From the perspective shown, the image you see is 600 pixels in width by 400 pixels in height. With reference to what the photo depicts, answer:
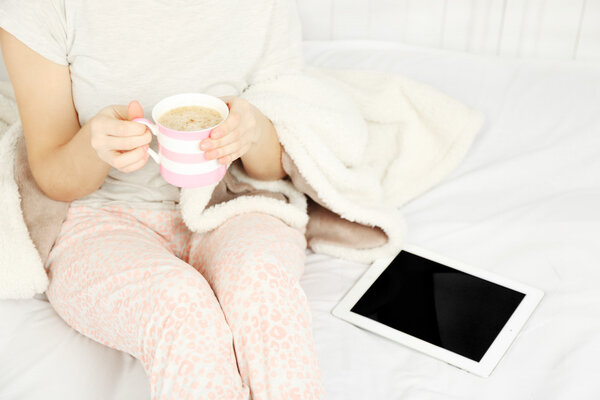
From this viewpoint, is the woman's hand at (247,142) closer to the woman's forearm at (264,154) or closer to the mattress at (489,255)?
the woman's forearm at (264,154)

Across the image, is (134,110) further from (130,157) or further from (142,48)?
(142,48)

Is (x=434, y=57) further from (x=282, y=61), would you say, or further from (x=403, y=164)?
(x=282, y=61)

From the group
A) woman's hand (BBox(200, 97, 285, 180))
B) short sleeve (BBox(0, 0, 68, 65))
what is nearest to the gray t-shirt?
short sleeve (BBox(0, 0, 68, 65))

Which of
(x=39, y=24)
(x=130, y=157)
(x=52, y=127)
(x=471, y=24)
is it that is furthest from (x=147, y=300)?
(x=471, y=24)

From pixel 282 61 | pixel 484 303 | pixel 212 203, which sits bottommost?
pixel 484 303

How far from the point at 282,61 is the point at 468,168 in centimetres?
41

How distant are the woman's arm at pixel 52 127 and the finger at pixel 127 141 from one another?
0.05 meters

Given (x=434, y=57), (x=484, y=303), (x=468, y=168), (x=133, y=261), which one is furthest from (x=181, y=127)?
(x=434, y=57)

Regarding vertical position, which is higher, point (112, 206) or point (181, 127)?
point (181, 127)

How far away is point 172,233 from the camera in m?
1.08

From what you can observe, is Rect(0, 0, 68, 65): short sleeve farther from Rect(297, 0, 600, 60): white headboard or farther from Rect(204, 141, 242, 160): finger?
Rect(297, 0, 600, 60): white headboard

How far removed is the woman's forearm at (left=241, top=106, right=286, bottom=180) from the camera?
106 centimetres

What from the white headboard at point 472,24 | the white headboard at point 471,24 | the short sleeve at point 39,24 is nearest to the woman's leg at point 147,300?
the short sleeve at point 39,24

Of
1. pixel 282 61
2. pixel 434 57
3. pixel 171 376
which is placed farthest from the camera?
pixel 434 57
